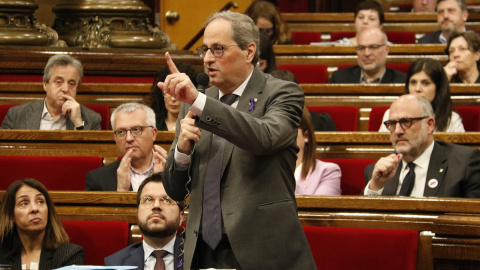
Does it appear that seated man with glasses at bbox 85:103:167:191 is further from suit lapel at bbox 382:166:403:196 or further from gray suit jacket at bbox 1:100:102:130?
suit lapel at bbox 382:166:403:196

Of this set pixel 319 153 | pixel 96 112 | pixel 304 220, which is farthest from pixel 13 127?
pixel 304 220

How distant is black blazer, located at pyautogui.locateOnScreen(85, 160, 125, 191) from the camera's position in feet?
7.30

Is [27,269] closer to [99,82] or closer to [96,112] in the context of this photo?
[96,112]

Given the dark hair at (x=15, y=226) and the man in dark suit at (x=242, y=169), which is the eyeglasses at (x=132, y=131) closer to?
the dark hair at (x=15, y=226)

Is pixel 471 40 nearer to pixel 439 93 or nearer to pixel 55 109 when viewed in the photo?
pixel 439 93

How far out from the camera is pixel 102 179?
7.34 ft

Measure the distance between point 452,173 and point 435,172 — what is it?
4 cm

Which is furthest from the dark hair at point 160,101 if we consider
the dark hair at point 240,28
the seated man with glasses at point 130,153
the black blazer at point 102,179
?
the dark hair at point 240,28

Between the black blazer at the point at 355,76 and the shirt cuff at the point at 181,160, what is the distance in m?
2.06

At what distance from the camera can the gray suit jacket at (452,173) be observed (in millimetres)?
2068

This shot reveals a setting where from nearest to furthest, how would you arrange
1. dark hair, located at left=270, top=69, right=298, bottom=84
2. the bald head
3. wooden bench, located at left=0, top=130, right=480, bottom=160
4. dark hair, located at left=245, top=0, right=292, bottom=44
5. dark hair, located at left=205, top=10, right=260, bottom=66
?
dark hair, located at left=205, top=10, right=260, bottom=66 < the bald head < wooden bench, located at left=0, top=130, right=480, bottom=160 < dark hair, located at left=270, top=69, right=298, bottom=84 < dark hair, located at left=245, top=0, right=292, bottom=44

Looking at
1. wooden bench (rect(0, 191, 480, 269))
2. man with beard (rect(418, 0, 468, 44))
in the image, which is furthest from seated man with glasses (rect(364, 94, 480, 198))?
man with beard (rect(418, 0, 468, 44))

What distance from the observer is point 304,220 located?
5.78 ft

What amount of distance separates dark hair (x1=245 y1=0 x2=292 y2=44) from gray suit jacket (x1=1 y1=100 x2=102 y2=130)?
1213 millimetres
